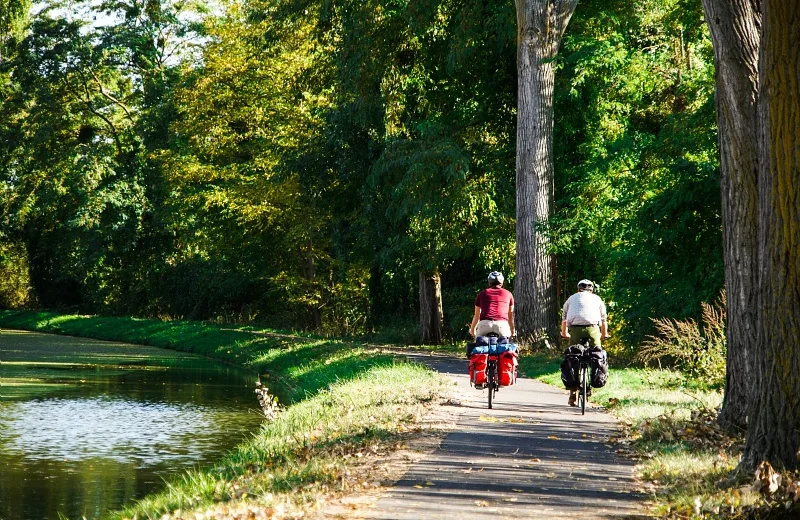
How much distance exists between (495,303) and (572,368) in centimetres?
133

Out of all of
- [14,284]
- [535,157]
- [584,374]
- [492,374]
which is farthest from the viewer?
[14,284]

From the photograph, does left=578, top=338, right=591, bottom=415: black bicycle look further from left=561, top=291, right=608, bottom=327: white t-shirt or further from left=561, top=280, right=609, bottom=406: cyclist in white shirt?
left=561, top=291, right=608, bottom=327: white t-shirt

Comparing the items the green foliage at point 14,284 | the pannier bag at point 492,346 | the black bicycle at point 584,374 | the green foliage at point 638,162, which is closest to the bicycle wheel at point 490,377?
the pannier bag at point 492,346

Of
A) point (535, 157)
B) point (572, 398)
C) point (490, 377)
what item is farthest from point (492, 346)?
point (535, 157)

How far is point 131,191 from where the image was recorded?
49.9 metres

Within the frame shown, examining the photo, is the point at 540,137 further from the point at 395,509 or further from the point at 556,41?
the point at 395,509

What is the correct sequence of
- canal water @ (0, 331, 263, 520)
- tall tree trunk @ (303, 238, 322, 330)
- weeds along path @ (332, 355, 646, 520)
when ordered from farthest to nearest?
tall tree trunk @ (303, 238, 322, 330), canal water @ (0, 331, 263, 520), weeds along path @ (332, 355, 646, 520)

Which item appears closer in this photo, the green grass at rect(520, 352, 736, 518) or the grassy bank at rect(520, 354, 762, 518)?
the grassy bank at rect(520, 354, 762, 518)

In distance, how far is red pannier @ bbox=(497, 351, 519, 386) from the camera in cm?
1383

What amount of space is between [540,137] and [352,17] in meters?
6.61

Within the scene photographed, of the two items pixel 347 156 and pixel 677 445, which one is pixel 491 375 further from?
pixel 347 156

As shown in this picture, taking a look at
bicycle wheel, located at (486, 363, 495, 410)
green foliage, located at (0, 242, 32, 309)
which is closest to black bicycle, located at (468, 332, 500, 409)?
bicycle wheel, located at (486, 363, 495, 410)

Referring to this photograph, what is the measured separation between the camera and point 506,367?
13.9 meters

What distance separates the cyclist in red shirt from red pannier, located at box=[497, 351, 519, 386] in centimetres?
28
